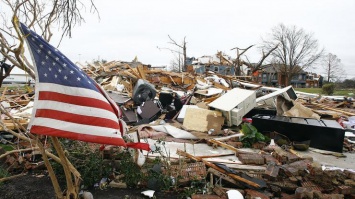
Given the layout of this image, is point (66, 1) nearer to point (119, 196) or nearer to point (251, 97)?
point (119, 196)

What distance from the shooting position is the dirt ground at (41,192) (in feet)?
13.9

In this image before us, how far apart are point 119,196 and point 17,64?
248cm

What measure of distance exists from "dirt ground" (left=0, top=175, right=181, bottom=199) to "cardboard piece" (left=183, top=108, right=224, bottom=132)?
147 inches

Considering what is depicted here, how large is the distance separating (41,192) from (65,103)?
2386 mm

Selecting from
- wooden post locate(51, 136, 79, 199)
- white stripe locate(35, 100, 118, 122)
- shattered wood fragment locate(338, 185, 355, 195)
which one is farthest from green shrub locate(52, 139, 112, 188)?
shattered wood fragment locate(338, 185, 355, 195)

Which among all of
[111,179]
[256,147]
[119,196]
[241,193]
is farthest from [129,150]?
[256,147]

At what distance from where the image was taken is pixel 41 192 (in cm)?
437

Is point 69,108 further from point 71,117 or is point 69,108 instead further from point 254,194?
point 254,194

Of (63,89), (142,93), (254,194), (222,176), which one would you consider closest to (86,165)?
(63,89)

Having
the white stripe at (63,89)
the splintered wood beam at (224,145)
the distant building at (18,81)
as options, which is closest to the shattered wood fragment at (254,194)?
the splintered wood beam at (224,145)

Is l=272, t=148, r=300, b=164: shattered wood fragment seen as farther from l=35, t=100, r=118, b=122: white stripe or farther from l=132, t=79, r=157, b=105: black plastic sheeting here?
l=132, t=79, r=157, b=105: black plastic sheeting

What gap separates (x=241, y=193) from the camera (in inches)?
164

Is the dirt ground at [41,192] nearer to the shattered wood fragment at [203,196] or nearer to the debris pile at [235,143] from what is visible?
the debris pile at [235,143]

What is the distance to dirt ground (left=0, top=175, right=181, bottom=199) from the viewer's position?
4.25m
